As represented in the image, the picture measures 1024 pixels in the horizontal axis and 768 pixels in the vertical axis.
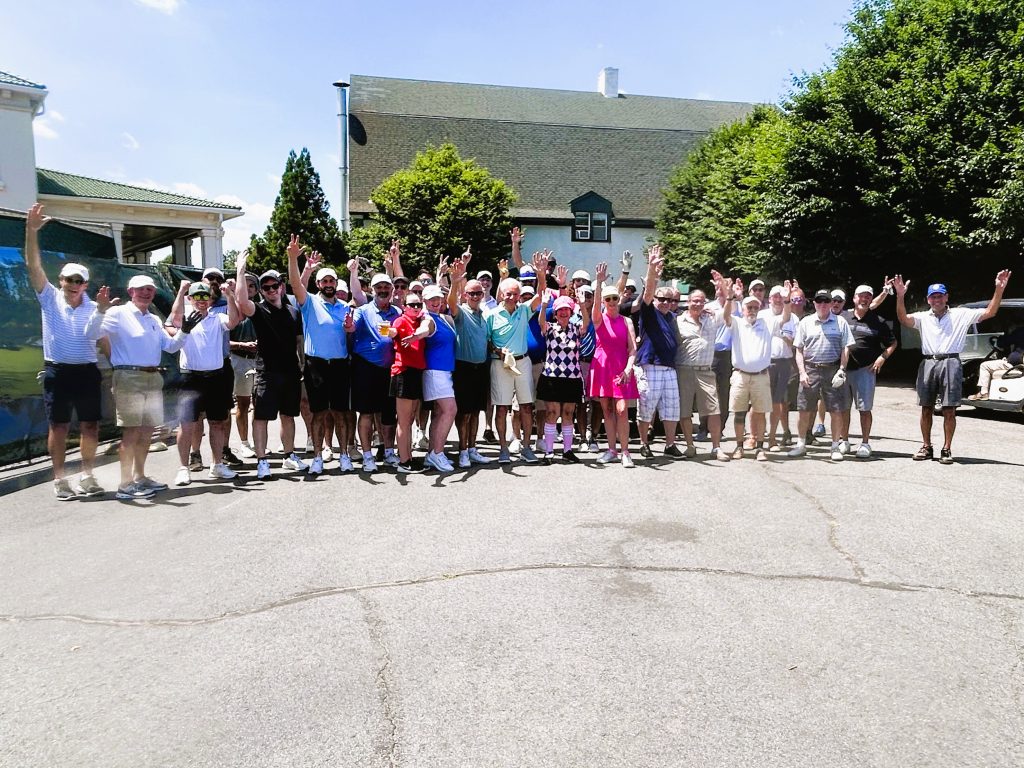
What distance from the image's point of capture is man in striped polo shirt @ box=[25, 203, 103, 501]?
667 centimetres

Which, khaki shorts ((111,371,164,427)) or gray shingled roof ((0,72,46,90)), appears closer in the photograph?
khaki shorts ((111,371,164,427))

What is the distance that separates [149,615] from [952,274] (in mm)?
20179

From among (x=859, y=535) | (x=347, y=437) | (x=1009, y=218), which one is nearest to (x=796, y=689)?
(x=859, y=535)

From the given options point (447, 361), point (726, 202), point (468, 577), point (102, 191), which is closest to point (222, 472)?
point (447, 361)

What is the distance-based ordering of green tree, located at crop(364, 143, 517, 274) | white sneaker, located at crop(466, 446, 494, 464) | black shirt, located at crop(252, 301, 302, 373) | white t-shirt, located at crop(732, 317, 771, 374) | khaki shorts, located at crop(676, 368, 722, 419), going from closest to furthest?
black shirt, located at crop(252, 301, 302, 373) < white sneaker, located at crop(466, 446, 494, 464) < white t-shirt, located at crop(732, 317, 771, 374) < khaki shorts, located at crop(676, 368, 722, 419) < green tree, located at crop(364, 143, 517, 274)

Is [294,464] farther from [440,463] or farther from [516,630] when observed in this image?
[516,630]

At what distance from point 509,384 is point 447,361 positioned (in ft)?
2.70

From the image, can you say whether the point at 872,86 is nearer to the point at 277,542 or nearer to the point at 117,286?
the point at 117,286

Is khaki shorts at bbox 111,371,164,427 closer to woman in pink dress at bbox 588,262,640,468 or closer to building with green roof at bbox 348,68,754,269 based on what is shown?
woman in pink dress at bbox 588,262,640,468

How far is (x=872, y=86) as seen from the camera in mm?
18219

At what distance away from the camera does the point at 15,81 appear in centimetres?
2347

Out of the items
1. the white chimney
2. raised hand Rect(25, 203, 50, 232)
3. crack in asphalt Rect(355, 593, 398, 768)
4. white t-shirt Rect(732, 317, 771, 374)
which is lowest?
crack in asphalt Rect(355, 593, 398, 768)

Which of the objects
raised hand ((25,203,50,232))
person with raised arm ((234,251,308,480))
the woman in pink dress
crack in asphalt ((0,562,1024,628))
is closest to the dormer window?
the woman in pink dress

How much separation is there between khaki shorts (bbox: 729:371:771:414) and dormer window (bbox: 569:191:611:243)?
106 feet
